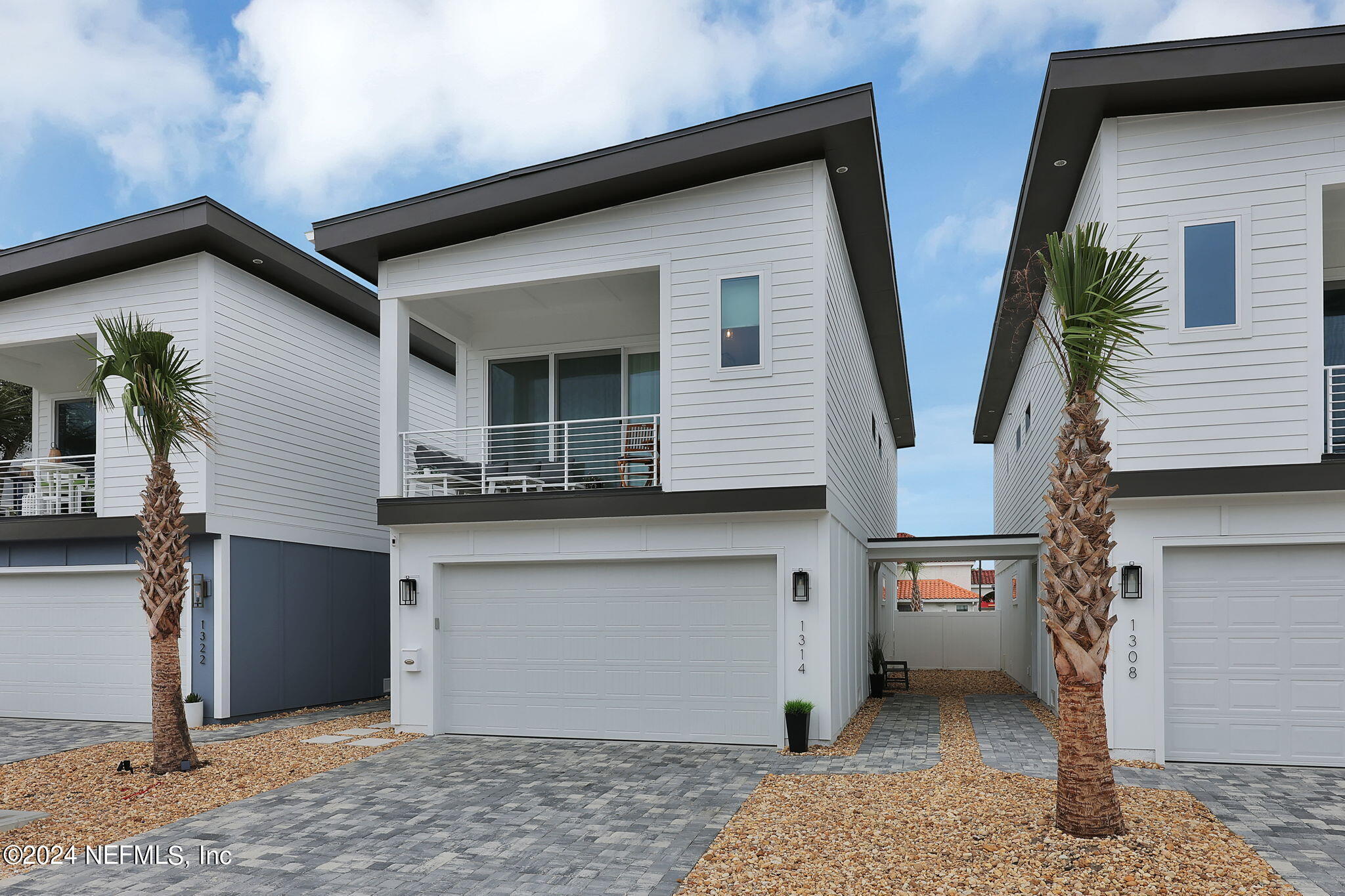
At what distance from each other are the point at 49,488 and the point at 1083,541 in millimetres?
14854

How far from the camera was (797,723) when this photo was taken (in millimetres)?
9523

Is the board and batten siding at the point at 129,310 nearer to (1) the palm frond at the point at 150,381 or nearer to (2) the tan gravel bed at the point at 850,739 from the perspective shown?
(1) the palm frond at the point at 150,381

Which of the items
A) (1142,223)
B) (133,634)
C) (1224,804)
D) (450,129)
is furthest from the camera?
(450,129)

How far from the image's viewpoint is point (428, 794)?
318 inches

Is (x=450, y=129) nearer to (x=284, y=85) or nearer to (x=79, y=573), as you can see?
(x=284, y=85)

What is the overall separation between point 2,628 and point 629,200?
1107cm

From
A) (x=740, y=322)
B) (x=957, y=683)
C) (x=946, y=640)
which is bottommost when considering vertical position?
(x=957, y=683)

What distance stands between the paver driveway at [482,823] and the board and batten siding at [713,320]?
2.99m

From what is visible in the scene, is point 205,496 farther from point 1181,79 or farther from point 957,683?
point 957,683

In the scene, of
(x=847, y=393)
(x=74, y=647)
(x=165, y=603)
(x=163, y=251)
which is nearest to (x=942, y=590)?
(x=847, y=393)

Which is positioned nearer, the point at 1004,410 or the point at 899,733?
the point at 899,733

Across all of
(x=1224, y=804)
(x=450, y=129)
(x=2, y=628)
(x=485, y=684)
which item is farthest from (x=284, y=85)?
(x=1224, y=804)

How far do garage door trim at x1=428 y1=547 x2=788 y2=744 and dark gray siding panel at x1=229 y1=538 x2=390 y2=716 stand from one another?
10.5 feet

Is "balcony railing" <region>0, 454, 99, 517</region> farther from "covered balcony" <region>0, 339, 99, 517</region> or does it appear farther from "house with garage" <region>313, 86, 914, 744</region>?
"house with garage" <region>313, 86, 914, 744</region>
